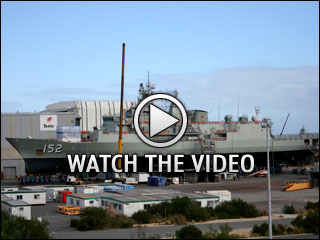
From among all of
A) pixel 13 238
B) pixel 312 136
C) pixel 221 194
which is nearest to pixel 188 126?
pixel 312 136

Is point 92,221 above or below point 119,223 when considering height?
above

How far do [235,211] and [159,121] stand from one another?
2833cm

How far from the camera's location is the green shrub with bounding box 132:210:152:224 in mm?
24016

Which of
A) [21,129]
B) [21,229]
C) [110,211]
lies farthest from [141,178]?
[21,229]

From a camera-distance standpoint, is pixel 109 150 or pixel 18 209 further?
pixel 109 150

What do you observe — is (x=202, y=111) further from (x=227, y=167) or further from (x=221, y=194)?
(x=221, y=194)

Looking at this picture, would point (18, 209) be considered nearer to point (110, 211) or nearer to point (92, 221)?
point (92, 221)

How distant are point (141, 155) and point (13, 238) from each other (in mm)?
38429

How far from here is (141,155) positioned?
54125 millimetres

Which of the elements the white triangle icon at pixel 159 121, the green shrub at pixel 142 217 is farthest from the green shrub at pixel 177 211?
the white triangle icon at pixel 159 121

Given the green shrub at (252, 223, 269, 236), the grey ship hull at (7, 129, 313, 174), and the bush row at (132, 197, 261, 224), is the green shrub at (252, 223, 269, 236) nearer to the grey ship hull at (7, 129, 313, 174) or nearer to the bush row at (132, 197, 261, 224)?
the bush row at (132, 197, 261, 224)

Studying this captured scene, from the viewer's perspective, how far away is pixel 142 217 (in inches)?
950

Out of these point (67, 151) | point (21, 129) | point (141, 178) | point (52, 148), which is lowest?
point (141, 178)

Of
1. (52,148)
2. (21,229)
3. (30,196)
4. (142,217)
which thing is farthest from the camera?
(52,148)
